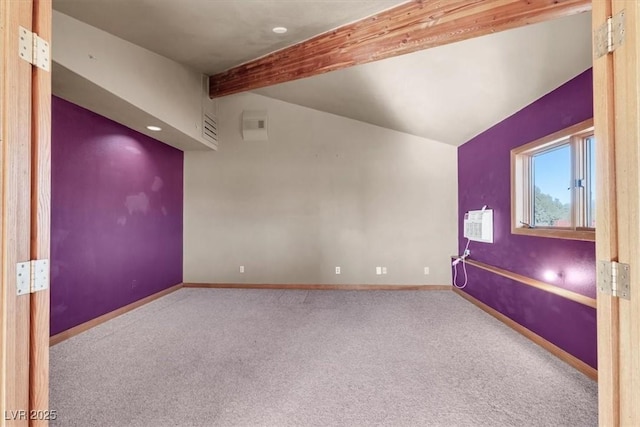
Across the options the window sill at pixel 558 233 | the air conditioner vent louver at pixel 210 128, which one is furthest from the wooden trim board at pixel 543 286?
the air conditioner vent louver at pixel 210 128

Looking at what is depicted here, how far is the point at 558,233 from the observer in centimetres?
265

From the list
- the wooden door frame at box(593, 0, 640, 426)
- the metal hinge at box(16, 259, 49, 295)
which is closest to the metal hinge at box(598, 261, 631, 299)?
the wooden door frame at box(593, 0, 640, 426)

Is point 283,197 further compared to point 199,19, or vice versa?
point 283,197

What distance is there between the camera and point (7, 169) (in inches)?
32.9

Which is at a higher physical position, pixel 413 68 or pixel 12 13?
pixel 413 68

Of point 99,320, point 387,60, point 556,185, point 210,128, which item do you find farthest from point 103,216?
point 556,185

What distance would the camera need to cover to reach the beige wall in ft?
16.4

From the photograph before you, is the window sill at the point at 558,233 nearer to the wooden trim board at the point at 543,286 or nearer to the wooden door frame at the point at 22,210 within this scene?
the wooden trim board at the point at 543,286

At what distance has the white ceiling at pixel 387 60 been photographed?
240 cm

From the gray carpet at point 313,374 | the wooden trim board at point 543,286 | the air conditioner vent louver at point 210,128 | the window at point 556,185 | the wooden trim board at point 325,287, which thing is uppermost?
the air conditioner vent louver at point 210,128

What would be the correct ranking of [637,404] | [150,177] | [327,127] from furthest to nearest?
1. [327,127]
2. [150,177]
3. [637,404]

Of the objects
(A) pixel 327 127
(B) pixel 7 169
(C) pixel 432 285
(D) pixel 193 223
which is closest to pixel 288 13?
(A) pixel 327 127

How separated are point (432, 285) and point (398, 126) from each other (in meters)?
2.60

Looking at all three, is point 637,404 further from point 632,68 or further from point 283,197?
point 283,197
